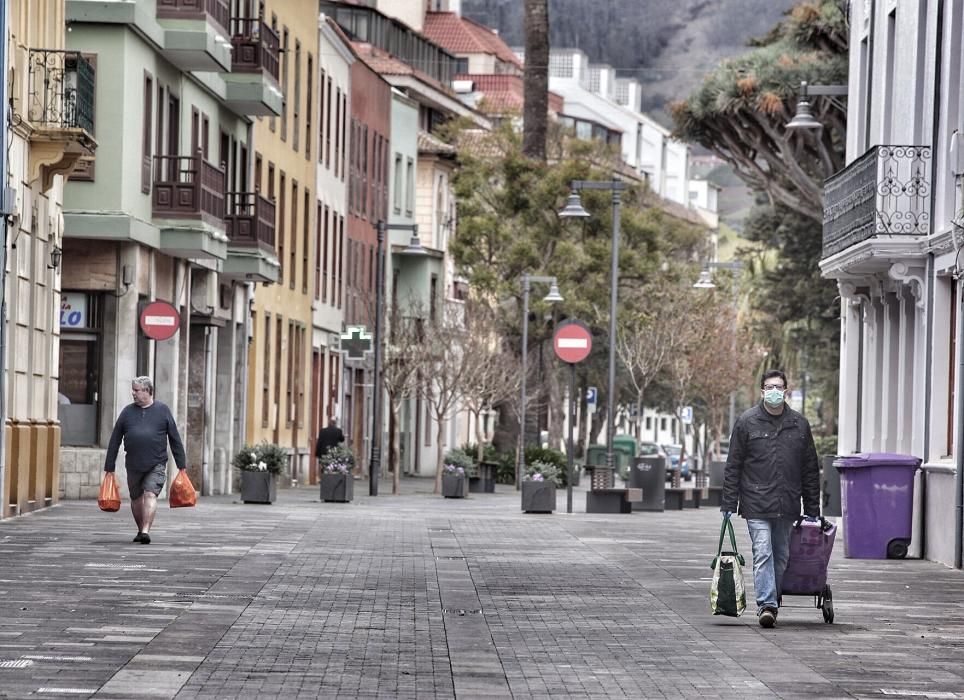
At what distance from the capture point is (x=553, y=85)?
14400 cm

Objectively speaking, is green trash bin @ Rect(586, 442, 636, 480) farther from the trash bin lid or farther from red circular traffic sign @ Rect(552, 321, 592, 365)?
the trash bin lid

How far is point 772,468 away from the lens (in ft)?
54.9

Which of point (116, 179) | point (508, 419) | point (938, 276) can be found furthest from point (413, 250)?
point (938, 276)

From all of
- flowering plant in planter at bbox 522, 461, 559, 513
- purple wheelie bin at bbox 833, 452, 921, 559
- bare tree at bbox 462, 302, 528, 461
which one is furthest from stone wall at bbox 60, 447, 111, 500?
bare tree at bbox 462, 302, 528, 461

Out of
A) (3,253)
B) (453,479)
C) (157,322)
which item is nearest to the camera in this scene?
(3,253)

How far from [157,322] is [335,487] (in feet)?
27.5

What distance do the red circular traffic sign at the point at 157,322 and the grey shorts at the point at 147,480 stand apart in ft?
34.4

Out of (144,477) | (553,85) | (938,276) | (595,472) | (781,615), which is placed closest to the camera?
(781,615)

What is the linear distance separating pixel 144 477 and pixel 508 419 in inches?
1557

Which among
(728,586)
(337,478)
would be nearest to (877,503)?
(728,586)

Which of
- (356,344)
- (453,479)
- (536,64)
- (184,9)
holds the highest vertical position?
(536,64)

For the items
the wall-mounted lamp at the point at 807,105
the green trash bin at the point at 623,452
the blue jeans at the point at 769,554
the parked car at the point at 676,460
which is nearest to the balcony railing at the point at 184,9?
the wall-mounted lamp at the point at 807,105

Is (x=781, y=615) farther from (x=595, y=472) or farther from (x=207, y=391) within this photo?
(x=207, y=391)

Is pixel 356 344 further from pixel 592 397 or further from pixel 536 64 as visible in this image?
pixel 592 397
